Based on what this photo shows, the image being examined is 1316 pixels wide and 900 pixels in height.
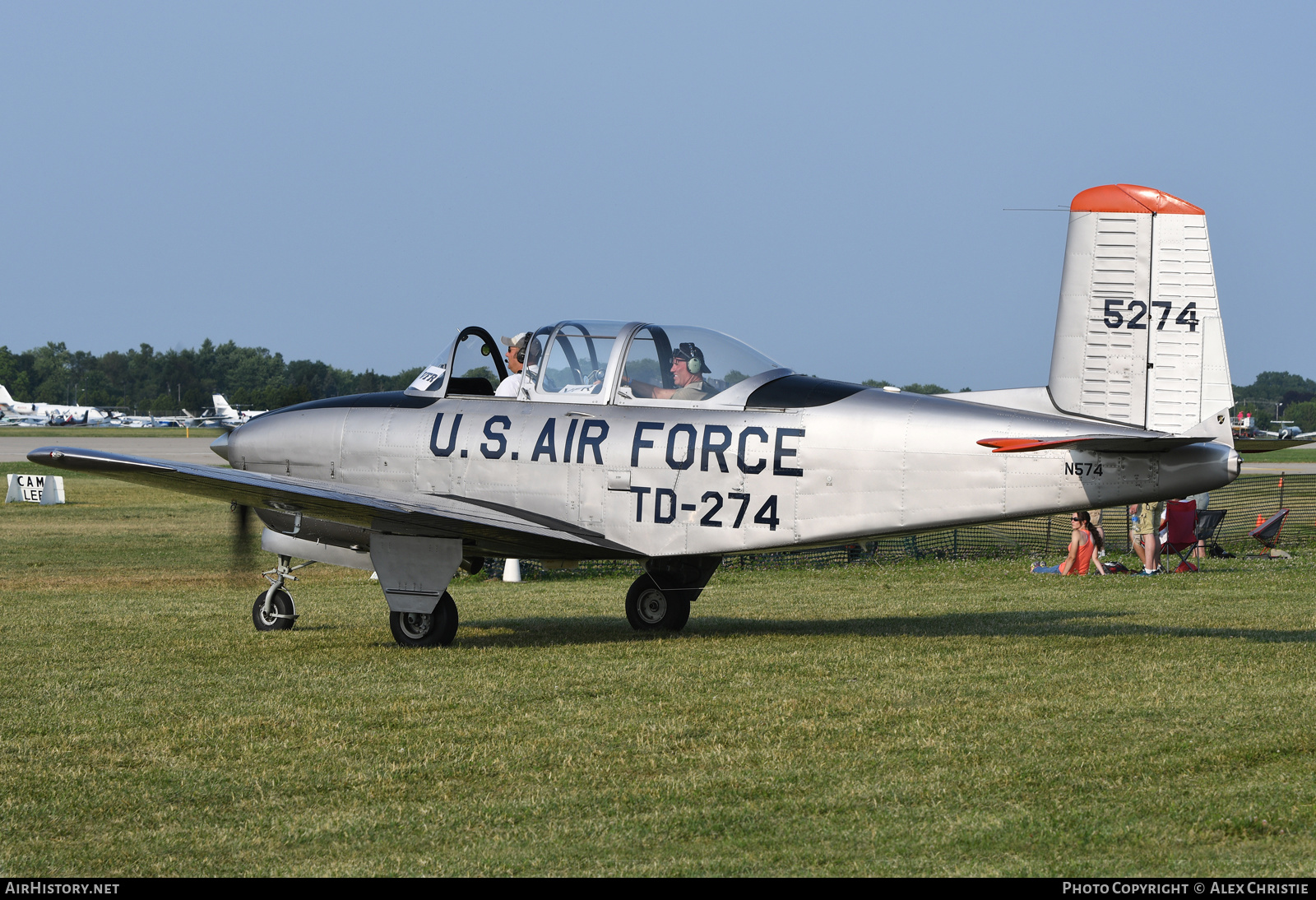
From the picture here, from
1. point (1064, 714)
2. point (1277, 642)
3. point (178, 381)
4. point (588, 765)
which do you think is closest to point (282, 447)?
point (588, 765)

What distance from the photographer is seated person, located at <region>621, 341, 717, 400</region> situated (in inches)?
408

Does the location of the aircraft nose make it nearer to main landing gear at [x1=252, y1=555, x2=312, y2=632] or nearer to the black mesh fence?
main landing gear at [x1=252, y1=555, x2=312, y2=632]

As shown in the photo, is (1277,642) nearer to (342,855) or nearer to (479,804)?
(479,804)

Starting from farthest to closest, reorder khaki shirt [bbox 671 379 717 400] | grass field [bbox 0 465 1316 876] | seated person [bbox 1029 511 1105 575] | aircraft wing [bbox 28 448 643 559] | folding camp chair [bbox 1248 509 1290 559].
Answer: folding camp chair [bbox 1248 509 1290 559], seated person [bbox 1029 511 1105 575], khaki shirt [bbox 671 379 717 400], aircraft wing [bbox 28 448 643 559], grass field [bbox 0 465 1316 876]

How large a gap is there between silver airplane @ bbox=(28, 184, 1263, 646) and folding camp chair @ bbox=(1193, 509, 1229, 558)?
35.8 ft

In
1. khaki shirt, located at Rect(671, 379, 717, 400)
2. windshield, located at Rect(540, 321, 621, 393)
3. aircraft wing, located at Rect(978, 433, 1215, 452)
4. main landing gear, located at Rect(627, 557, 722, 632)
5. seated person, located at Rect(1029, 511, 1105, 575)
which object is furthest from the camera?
seated person, located at Rect(1029, 511, 1105, 575)

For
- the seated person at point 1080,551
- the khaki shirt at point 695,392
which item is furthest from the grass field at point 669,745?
the seated person at point 1080,551

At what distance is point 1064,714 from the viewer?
7203 millimetres

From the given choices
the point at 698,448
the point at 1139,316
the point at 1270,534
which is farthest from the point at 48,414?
the point at 1139,316

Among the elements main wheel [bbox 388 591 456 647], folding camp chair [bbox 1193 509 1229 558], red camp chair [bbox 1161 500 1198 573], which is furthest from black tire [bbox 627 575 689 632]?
folding camp chair [bbox 1193 509 1229 558]

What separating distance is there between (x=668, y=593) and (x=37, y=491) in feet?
90.4

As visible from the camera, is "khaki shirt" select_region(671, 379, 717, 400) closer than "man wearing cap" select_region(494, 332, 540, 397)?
Yes

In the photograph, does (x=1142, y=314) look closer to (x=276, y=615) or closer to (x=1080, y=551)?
(x=276, y=615)

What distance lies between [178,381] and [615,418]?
405ft
